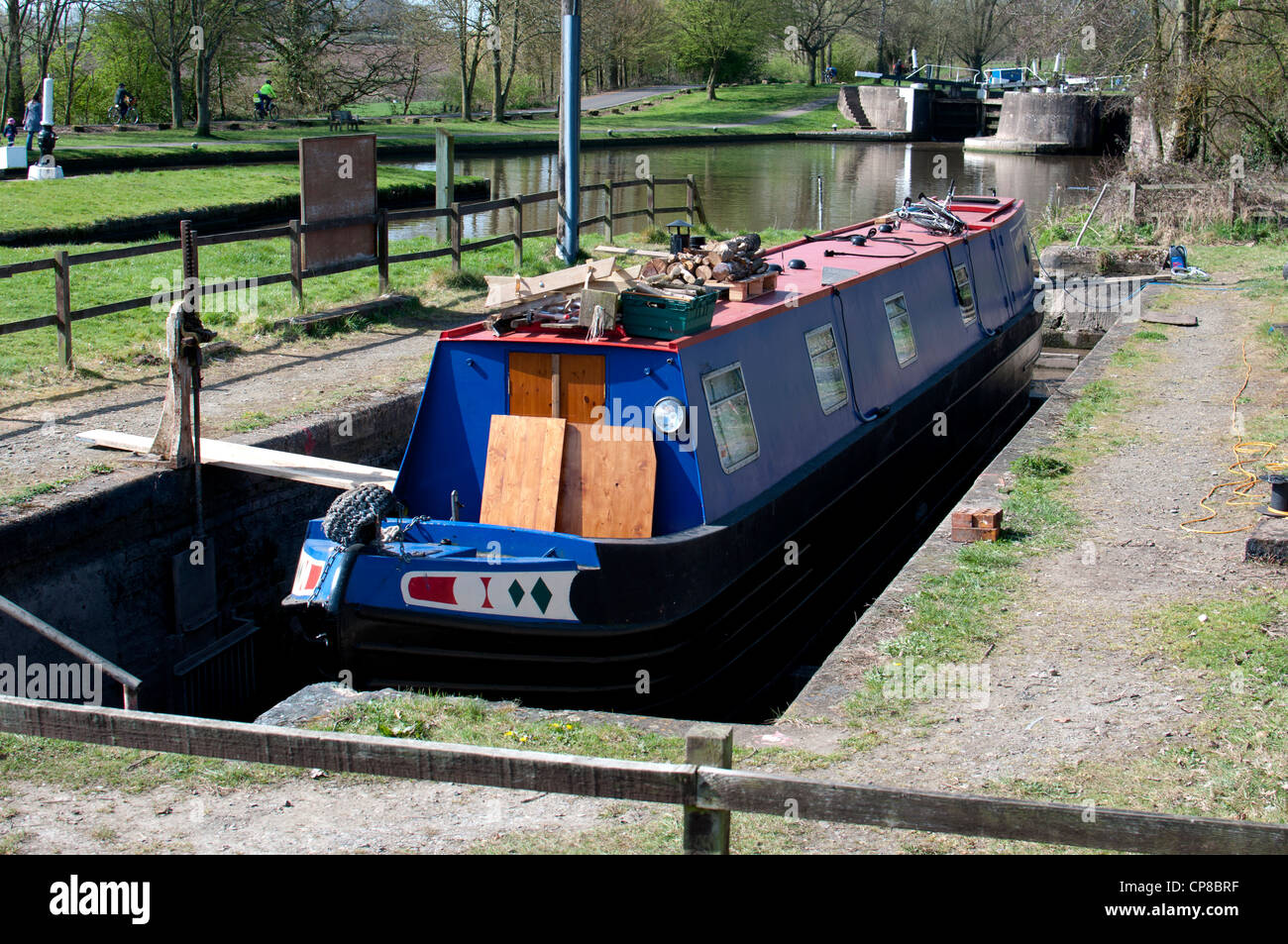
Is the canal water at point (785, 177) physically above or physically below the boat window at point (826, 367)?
above

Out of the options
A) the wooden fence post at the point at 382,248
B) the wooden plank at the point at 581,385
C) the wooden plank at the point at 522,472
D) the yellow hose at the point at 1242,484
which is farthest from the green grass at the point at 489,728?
the wooden fence post at the point at 382,248

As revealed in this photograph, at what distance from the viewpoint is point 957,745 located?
5641 millimetres

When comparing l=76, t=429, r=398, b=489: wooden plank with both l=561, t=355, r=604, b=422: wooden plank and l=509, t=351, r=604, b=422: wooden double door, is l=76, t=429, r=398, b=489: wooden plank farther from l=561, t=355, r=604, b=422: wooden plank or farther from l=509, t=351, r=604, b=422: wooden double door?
l=561, t=355, r=604, b=422: wooden plank

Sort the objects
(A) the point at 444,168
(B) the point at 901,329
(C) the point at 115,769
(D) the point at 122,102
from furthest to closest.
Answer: (D) the point at 122,102 → (A) the point at 444,168 → (B) the point at 901,329 → (C) the point at 115,769

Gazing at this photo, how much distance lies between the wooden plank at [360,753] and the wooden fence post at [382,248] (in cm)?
1089

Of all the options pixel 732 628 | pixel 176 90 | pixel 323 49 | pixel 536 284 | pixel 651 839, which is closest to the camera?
pixel 651 839

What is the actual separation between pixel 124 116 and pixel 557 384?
124 feet

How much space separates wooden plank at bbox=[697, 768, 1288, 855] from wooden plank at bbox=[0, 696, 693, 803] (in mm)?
208

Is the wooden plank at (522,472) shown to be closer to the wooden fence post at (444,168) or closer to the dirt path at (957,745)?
the dirt path at (957,745)

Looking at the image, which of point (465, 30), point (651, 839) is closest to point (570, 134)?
point (651, 839)

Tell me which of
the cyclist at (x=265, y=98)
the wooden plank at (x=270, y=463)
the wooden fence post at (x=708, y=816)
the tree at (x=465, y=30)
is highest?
the tree at (x=465, y=30)

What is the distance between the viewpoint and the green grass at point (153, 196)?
19.4 m

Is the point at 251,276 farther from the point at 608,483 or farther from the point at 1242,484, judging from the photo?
the point at 1242,484

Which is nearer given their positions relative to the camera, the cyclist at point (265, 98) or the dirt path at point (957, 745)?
the dirt path at point (957, 745)
